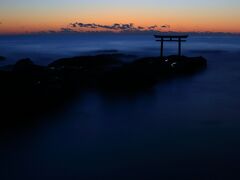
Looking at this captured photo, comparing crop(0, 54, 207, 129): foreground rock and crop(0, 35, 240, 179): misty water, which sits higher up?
crop(0, 54, 207, 129): foreground rock

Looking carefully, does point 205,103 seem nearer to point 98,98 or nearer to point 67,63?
point 98,98

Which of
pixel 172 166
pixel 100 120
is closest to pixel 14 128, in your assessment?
pixel 100 120

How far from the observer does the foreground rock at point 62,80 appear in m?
19.6

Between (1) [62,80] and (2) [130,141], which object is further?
(1) [62,80]

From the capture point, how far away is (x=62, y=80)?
83.3 ft

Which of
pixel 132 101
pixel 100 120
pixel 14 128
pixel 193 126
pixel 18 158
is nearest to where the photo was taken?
pixel 18 158

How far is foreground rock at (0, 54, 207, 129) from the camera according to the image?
64.2 ft

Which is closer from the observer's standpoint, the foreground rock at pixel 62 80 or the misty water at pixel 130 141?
the misty water at pixel 130 141

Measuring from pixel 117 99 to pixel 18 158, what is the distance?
11549 mm

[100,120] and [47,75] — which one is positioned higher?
[47,75]

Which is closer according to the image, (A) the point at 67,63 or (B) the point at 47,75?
(B) the point at 47,75

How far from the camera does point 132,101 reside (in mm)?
23828

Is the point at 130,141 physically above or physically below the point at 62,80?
below

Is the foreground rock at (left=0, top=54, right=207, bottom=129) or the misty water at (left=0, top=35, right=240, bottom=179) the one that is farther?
the foreground rock at (left=0, top=54, right=207, bottom=129)
